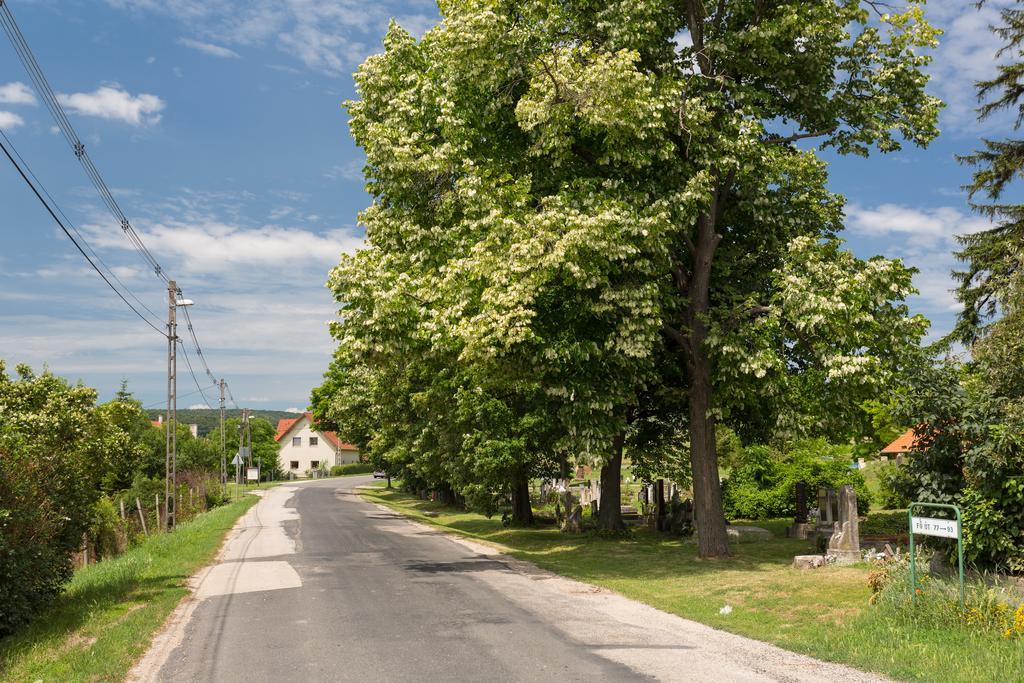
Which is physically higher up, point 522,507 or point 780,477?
point 780,477

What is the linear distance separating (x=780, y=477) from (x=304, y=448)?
105 m

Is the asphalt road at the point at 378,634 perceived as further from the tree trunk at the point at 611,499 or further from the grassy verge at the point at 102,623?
the tree trunk at the point at 611,499

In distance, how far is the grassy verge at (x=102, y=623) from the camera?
9.77 m

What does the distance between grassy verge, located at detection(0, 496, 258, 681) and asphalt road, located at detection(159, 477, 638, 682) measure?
718 mm

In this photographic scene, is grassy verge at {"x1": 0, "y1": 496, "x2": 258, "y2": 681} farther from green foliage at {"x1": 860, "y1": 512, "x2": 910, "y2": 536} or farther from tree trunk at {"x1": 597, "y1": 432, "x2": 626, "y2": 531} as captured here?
green foliage at {"x1": 860, "y1": 512, "x2": 910, "y2": 536}

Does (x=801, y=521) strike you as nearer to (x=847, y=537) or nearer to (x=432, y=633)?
(x=847, y=537)

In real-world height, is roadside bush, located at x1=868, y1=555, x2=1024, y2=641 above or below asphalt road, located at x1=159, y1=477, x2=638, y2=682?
→ above

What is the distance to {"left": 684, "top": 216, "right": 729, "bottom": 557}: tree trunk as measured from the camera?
19.4 meters

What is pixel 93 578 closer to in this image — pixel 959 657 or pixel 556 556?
pixel 556 556

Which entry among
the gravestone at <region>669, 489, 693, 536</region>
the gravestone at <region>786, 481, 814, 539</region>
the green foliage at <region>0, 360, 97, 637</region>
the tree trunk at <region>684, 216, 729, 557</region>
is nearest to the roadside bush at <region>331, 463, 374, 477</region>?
the gravestone at <region>669, 489, 693, 536</region>

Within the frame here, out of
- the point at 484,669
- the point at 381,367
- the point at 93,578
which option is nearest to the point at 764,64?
the point at 381,367

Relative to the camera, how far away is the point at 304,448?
126938 millimetres

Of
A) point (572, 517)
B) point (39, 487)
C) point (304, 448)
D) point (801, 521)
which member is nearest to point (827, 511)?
point (801, 521)

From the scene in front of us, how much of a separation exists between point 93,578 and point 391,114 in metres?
12.8
